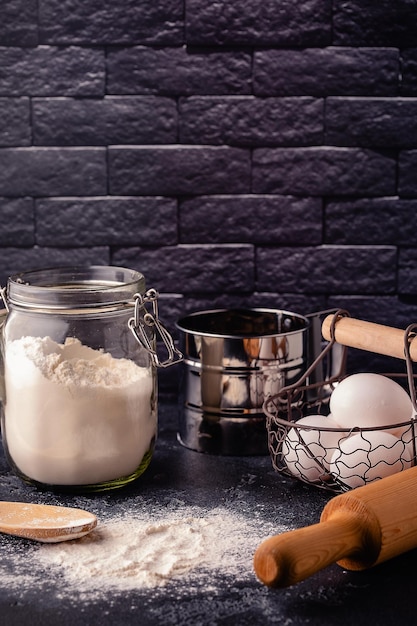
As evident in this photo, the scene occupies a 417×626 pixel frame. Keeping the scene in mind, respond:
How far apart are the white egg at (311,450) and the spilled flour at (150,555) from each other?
3.9 inches

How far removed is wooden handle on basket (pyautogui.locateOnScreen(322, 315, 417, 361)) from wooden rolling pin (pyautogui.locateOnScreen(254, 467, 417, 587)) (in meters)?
0.21

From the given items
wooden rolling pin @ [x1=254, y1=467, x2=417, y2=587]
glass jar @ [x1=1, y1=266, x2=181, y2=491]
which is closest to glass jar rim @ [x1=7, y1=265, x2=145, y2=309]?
glass jar @ [x1=1, y1=266, x2=181, y2=491]

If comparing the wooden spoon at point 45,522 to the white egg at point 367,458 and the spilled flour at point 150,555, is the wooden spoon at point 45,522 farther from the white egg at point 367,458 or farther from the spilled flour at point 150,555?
the white egg at point 367,458

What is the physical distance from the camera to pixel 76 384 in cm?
102

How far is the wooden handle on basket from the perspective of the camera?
3.52 feet

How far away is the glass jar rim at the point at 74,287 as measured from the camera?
104 cm

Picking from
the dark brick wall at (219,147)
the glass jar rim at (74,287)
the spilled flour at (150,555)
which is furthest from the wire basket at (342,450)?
the dark brick wall at (219,147)

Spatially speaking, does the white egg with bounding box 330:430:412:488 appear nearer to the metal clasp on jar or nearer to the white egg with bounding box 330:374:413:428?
the white egg with bounding box 330:374:413:428

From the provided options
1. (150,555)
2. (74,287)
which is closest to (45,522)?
(150,555)

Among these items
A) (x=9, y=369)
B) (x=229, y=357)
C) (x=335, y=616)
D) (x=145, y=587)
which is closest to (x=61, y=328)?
(x=9, y=369)

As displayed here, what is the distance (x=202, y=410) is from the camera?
3.96 feet

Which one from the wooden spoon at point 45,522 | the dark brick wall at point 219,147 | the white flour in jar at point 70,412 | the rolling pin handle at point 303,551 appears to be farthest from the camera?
the dark brick wall at point 219,147

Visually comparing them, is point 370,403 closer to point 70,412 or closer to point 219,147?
point 70,412

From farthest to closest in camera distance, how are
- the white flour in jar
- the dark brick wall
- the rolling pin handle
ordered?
the dark brick wall → the white flour in jar → the rolling pin handle
